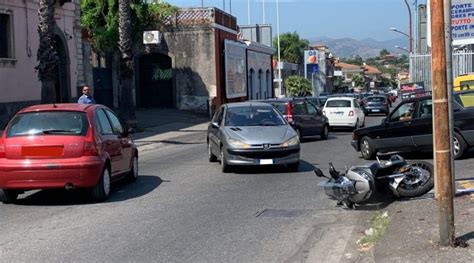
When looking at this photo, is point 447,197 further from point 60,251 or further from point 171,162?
point 171,162

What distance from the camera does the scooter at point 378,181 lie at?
9164mm

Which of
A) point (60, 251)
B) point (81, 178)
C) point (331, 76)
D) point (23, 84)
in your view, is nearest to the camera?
point (60, 251)

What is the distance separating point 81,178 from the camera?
32.3 ft

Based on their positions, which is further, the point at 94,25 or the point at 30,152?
the point at 94,25

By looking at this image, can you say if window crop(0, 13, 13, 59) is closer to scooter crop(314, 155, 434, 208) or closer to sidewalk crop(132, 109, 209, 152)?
sidewalk crop(132, 109, 209, 152)

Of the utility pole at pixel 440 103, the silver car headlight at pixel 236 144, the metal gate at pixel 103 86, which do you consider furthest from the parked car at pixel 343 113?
the utility pole at pixel 440 103

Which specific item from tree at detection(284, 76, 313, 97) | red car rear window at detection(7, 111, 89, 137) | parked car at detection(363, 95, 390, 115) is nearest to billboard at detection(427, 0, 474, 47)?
red car rear window at detection(7, 111, 89, 137)

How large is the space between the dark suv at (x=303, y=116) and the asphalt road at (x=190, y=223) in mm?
8530

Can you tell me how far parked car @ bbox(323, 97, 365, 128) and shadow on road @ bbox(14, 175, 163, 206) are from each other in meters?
16.3

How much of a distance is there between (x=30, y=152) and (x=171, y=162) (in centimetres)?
660

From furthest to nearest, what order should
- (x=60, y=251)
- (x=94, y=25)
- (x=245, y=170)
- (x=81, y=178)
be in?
(x=94, y=25)
(x=245, y=170)
(x=81, y=178)
(x=60, y=251)

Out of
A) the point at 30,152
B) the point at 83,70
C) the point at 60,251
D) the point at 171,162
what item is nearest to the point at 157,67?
the point at 83,70

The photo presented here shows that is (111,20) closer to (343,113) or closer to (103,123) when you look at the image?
(343,113)

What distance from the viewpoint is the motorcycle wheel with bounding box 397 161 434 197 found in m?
9.39
